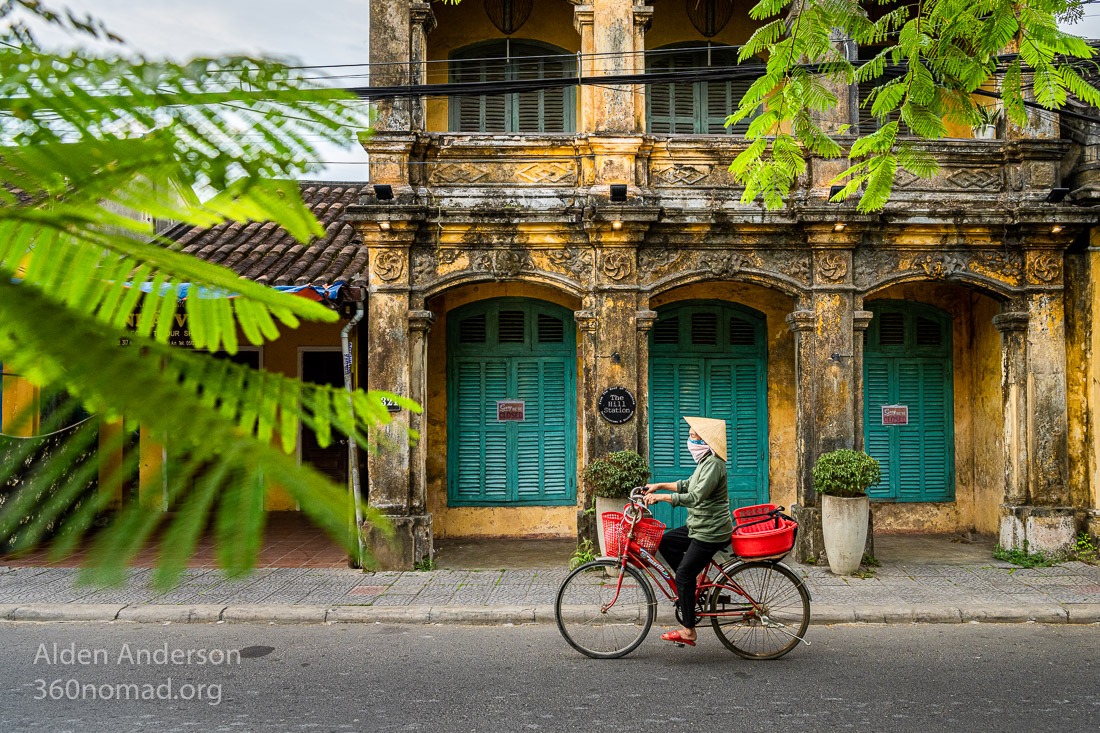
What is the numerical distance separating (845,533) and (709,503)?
3.28m

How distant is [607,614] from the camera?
5977mm

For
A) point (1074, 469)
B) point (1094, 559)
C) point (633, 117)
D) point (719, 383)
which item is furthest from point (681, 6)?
point (1094, 559)

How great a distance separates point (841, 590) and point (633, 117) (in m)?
5.54

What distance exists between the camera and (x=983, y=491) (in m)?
9.95

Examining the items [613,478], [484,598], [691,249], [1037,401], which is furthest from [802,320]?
[484,598]

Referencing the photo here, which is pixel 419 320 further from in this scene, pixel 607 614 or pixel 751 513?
pixel 751 513

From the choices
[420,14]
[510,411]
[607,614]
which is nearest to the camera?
[607,614]

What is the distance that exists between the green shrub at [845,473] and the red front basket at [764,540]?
113 inches

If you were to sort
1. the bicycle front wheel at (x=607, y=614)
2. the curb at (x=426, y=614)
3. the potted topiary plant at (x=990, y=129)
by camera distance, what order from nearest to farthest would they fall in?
the bicycle front wheel at (x=607, y=614)
the curb at (x=426, y=614)
the potted topiary plant at (x=990, y=129)

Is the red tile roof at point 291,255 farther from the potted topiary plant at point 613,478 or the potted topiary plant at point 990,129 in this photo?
the potted topiary plant at point 990,129

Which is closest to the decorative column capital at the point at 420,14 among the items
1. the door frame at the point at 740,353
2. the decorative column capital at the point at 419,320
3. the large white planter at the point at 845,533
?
the decorative column capital at the point at 419,320

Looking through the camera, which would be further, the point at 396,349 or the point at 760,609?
the point at 396,349

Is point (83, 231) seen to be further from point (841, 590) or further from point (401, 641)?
point (841, 590)

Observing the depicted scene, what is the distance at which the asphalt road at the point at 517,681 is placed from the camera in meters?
4.56
